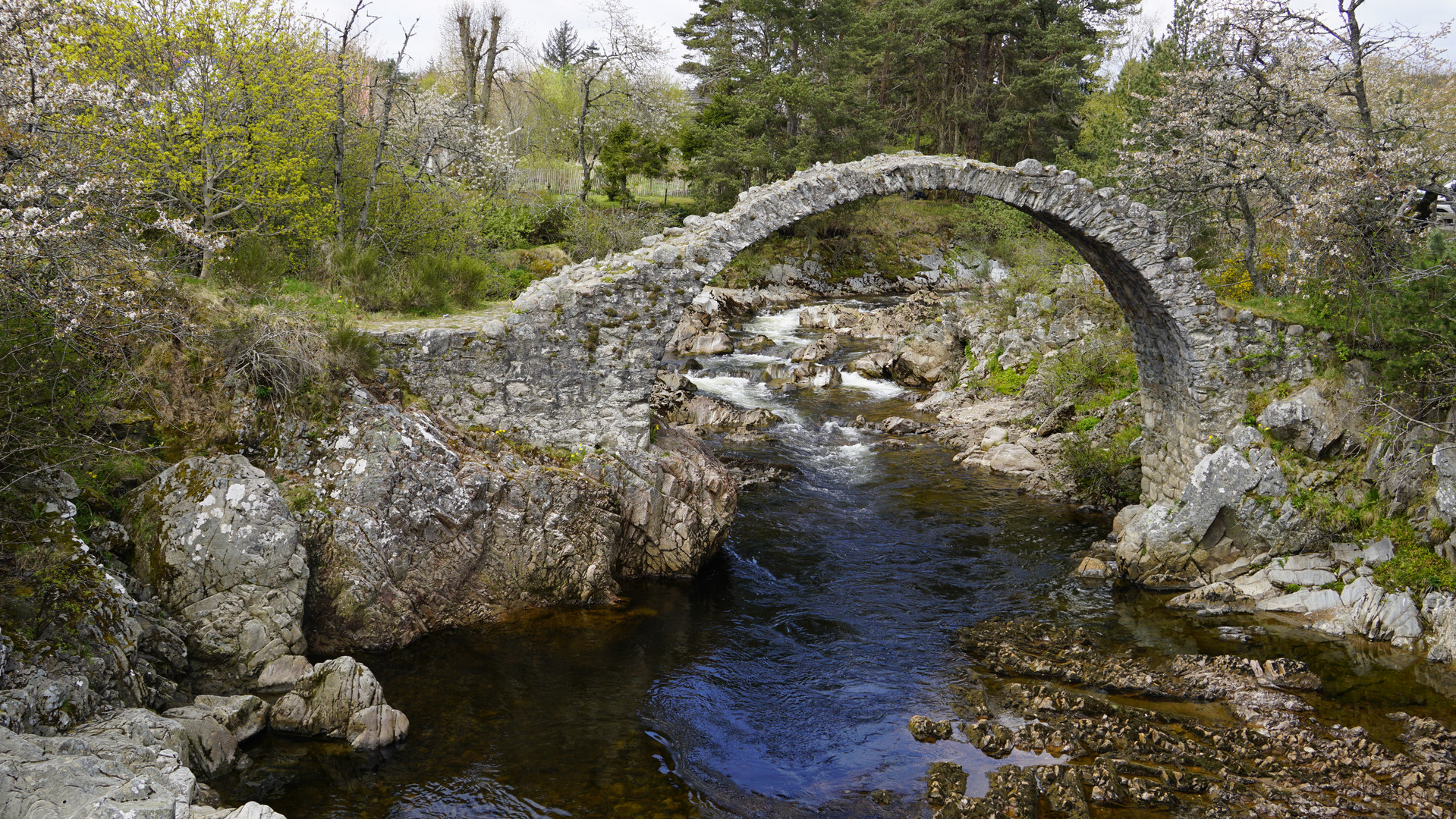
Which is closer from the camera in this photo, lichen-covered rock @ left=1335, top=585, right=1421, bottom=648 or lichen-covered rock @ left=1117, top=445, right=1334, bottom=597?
lichen-covered rock @ left=1335, top=585, right=1421, bottom=648

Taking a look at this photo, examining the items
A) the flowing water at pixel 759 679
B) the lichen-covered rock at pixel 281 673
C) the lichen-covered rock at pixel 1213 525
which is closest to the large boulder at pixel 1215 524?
the lichen-covered rock at pixel 1213 525

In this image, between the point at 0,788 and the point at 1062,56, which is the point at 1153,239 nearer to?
the point at 0,788

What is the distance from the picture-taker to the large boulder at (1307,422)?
10.5 m

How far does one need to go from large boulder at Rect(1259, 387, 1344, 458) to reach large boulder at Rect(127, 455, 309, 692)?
443 inches

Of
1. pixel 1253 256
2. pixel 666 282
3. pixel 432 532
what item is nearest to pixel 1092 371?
pixel 1253 256

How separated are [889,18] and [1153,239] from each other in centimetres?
2985

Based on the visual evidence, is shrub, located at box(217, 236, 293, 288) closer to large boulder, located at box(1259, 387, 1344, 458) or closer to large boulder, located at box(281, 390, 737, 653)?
large boulder, located at box(281, 390, 737, 653)

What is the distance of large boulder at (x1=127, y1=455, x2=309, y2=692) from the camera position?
7395mm

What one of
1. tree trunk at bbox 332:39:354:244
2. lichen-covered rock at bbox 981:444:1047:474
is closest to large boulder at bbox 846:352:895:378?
lichen-covered rock at bbox 981:444:1047:474

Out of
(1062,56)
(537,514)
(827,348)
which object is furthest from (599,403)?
(1062,56)

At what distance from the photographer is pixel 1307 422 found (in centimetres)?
1052

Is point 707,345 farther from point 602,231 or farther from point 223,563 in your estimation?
point 223,563

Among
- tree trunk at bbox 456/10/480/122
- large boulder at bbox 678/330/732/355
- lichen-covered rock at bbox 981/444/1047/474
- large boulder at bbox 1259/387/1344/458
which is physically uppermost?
tree trunk at bbox 456/10/480/122

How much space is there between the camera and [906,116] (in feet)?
133
